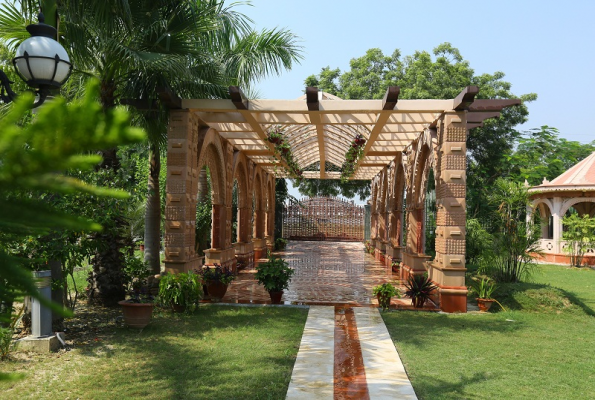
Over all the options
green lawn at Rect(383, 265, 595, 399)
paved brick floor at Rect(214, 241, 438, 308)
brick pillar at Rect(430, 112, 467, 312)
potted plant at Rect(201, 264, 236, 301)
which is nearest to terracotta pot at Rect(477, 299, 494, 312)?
green lawn at Rect(383, 265, 595, 399)

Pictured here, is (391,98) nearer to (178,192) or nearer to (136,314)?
(178,192)

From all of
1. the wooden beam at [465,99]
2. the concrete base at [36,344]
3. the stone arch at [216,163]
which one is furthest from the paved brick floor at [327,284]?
the concrete base at [36,344]

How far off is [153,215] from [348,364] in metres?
7.12

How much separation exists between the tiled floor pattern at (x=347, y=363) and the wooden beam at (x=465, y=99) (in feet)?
12.9

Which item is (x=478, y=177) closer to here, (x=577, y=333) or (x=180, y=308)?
(x=577, y=333)

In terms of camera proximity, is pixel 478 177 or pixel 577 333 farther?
pixel 478 177

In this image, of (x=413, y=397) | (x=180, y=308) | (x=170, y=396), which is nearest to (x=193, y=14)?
(x=180, y=308)

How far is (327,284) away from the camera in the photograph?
12.4 metres

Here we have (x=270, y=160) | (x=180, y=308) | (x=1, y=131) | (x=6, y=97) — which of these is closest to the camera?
(x=1, y=131)

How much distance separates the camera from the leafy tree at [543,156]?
Answer: 1092 inches

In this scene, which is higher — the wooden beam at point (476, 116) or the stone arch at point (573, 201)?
the wooden beam at point (476, 116)

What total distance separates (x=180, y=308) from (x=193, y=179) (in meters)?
2.63

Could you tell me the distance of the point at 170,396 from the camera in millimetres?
4539

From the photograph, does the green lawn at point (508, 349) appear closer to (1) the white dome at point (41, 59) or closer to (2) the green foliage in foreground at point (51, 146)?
(1) the white dome at point (41, 59)
